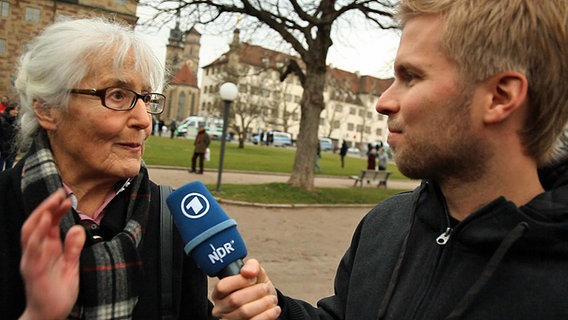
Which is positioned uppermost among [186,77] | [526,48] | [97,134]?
[186,77]

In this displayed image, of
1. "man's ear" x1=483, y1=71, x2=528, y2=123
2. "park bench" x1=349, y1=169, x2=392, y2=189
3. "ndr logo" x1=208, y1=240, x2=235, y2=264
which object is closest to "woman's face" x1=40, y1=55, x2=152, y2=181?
"ndr logo" x1=208, y1=240, x2=235, y2=264

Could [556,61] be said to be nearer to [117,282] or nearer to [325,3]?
[117,282]

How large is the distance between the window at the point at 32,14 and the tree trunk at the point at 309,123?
45.7 m

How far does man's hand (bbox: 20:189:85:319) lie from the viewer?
1104mm

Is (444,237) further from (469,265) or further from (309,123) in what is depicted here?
(309,123)

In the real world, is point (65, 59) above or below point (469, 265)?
above

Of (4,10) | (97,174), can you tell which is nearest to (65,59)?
(97,174)

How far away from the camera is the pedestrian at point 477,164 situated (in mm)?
1279

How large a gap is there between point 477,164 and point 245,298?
81 centimetres

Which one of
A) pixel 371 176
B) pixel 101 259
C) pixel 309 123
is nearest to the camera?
pixel 101 259

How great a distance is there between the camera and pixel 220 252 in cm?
141

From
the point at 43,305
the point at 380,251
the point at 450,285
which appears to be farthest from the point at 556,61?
Answer: the point at 43,305

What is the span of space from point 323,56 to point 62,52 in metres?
11.5

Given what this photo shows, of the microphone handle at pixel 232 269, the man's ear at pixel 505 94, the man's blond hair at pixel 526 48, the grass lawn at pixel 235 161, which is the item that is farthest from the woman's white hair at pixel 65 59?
the grass lawn at pixel 235 161
